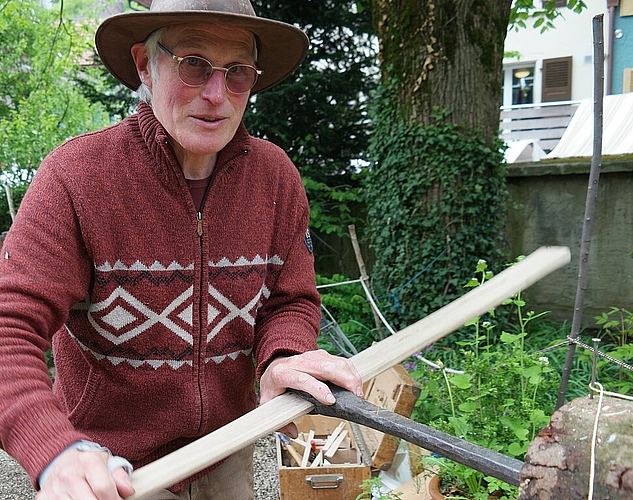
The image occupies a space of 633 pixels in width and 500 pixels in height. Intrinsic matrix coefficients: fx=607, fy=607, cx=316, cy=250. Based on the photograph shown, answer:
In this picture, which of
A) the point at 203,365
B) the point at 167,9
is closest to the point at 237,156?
the point at 167,9

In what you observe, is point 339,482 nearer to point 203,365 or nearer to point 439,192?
point 203,365

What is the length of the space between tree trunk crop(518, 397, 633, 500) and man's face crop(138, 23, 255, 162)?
1.12 metres

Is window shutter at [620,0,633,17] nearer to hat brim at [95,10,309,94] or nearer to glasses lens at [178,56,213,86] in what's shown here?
hat brim at [95,10,309,94]

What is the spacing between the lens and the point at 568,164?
524cm

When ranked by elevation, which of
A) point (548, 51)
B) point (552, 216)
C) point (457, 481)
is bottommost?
point (457, 481)

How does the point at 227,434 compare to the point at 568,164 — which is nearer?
the point at 227,434

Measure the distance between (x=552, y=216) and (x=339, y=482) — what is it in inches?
133

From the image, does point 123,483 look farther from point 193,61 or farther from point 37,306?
point 193,61

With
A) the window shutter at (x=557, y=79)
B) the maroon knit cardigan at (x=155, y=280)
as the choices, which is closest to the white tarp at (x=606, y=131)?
the window shutter at (x=557, y=79)

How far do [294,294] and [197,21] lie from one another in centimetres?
86

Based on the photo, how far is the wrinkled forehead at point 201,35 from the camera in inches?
63.4

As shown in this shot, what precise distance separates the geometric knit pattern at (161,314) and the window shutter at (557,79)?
1517 cm

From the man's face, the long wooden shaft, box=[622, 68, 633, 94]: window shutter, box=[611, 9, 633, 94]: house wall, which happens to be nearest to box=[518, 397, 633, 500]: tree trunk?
the long wooden shaft

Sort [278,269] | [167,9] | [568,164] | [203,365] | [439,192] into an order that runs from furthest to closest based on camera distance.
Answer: [568,164], [439,192], [278,269], [203,365], [167,9]
